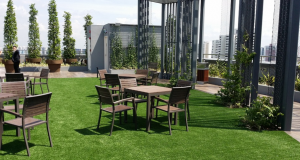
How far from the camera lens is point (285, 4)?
17.5 ft

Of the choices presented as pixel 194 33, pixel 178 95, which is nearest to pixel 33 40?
pixel 194 33

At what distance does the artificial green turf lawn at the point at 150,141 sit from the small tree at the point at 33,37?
15.2 metres

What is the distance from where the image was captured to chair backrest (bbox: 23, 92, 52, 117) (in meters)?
3.78

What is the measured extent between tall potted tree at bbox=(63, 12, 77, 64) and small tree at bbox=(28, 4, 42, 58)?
1.97 meters

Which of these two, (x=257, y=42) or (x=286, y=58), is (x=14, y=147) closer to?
(x=286, y=58)

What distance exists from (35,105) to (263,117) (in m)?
4.23

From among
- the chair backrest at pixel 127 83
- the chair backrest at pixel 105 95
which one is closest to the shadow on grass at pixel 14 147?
the chair backrest at pixel 105 95

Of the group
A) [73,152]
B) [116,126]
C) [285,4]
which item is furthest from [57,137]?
[285,4]

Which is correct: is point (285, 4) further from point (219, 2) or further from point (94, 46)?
point (94, 46)

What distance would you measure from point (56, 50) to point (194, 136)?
1499 cm

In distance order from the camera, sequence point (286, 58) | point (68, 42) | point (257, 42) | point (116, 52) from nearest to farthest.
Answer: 1. point (286, 58)
2. point (257, 42)
3. point (116, 52)
4. point (68, 42)

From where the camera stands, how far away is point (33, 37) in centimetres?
2052

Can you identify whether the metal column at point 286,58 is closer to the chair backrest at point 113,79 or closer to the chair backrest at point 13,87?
the chair backrest at point 113,79

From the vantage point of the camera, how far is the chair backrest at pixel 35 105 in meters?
3.78
